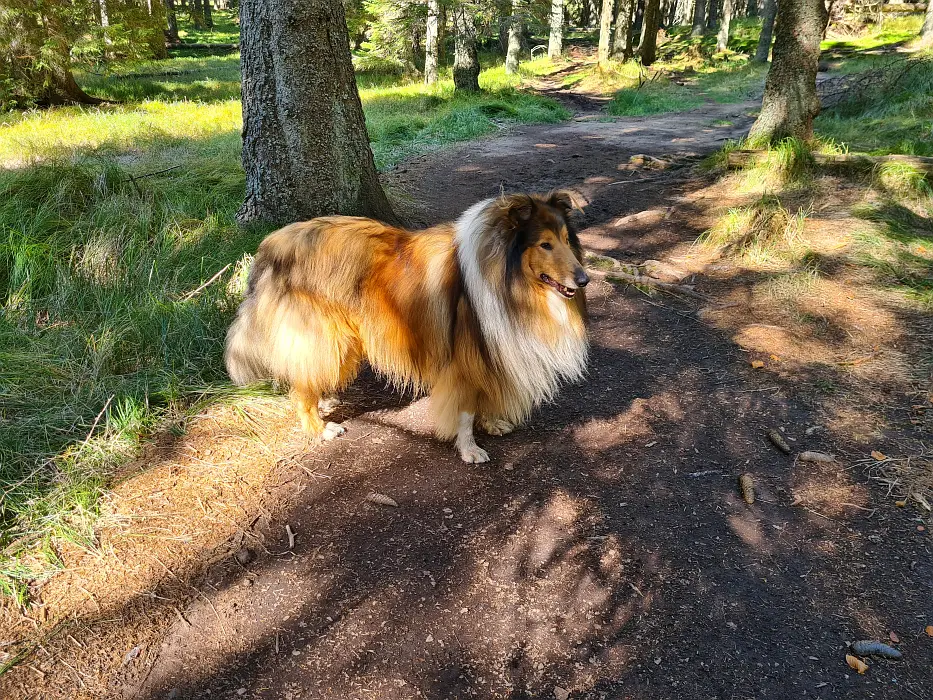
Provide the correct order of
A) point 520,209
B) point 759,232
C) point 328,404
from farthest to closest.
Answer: point 759,232 → point 328,404 → point 520,209

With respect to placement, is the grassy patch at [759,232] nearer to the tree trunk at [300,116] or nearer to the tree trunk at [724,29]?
the tree trunk at [300,116]

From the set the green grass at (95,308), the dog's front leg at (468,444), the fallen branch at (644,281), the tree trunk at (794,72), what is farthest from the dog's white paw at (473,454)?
the tree trunk at (794,72)

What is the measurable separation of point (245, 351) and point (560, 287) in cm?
216

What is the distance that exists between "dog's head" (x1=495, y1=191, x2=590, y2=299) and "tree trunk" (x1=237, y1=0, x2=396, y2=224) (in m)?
2.78

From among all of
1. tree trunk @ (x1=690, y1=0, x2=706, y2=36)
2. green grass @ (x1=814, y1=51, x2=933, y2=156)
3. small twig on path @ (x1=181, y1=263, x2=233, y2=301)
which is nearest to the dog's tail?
small twig on path @ (x1=181, y1=263, x2=233, y2=301)

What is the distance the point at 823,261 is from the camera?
5.75 m

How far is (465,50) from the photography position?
15.5m

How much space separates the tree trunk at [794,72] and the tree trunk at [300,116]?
561cm

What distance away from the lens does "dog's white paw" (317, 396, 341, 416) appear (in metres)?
4.25

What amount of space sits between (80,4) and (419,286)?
13832mm

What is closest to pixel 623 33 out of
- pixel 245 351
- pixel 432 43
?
pixel 432 43

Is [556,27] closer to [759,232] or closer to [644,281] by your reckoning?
[759,232]

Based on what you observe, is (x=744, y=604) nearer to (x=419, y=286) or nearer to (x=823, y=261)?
(x=419, y=286)

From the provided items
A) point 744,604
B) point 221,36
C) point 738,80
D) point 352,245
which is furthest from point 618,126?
point 221,36
